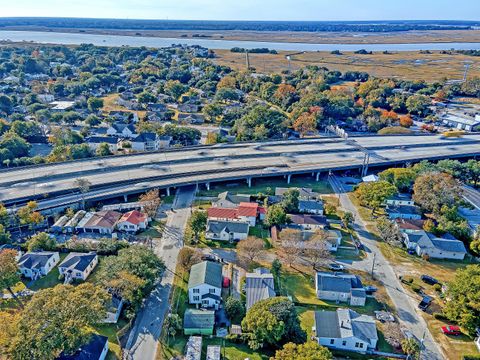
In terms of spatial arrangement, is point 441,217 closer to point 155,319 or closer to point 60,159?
point 155,319

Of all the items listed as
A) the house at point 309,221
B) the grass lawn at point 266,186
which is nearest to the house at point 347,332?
the house at point 309,221

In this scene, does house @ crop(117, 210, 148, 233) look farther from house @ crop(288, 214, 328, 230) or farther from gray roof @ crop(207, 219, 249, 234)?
house @ crop(288, 214, 328, 230)

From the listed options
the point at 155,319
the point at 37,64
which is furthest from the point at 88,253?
the point at 37,64

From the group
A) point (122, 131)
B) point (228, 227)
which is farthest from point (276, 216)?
point (122, 131)

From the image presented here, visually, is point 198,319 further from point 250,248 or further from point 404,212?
point 404,212

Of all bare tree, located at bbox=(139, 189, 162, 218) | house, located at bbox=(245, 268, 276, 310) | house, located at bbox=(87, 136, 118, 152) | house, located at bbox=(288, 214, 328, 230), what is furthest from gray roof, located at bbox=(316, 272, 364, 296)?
house, located at bbox=(87, 136, 118, 152)

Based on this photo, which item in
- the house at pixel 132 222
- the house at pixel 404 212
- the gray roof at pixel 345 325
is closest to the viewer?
the gray roof at pixel 345 325

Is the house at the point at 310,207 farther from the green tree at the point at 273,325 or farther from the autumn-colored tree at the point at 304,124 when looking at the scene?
the autumn-colored tree at the point at 304,124
